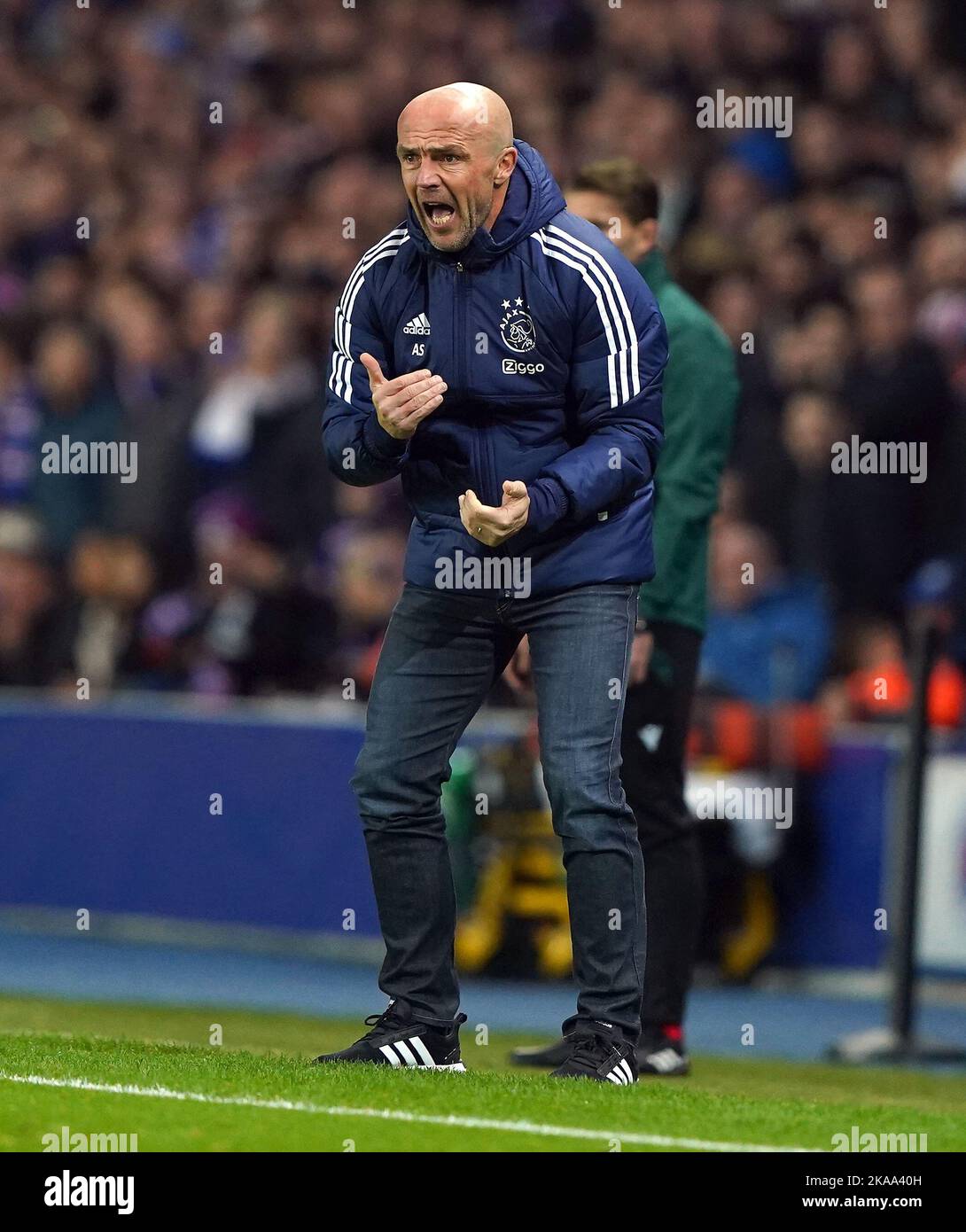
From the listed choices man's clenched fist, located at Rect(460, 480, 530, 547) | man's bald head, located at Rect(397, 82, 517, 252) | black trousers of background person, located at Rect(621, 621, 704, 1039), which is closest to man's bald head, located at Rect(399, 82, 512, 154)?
man's bald head, located at Rect(397, 82, 517, 252)

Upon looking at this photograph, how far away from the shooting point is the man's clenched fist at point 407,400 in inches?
207

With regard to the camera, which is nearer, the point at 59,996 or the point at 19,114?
the point at 59,996

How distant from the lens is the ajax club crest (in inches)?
213

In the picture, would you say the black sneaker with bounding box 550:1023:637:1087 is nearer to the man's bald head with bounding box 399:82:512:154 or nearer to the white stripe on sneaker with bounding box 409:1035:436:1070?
the white stripe on sneaker with bounding box 409:1035:436:1070

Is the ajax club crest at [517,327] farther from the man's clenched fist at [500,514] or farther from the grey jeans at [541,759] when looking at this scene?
the grey jeans at [541,759]

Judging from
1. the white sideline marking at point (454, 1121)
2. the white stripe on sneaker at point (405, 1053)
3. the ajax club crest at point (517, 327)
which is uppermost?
the ajax club crest at point (517, 327)

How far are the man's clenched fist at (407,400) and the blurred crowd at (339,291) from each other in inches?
202

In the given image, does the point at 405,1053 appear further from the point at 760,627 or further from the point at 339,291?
the point at 339,291

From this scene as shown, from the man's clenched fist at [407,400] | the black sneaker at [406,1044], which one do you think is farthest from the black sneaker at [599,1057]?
the man's clenched fist at [407,400]

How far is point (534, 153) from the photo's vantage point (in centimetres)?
559
